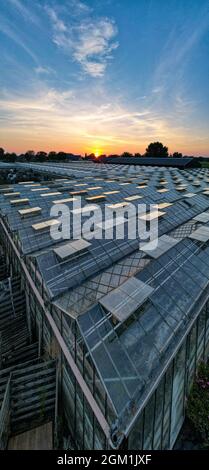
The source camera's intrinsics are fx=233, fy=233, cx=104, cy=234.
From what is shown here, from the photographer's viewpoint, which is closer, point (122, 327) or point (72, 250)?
point (122, 327)

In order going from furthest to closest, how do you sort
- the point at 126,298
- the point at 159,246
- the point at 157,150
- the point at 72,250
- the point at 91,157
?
the point at 91,157, the point at 157,150, the point at 159,246, the point at 72,250, the point at 126,298

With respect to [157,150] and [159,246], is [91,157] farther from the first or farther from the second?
[159,246]

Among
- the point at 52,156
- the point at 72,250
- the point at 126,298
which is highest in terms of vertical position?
the point at 52,156

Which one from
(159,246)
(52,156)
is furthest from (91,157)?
(159,246)

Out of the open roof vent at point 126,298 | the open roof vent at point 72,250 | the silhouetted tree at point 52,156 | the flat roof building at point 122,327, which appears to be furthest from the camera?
the silhouetted tree at point 52,156

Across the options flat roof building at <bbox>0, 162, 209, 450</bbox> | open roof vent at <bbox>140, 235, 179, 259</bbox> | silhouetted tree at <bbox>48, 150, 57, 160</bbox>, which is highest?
silhouetted tree at <bbox>48, 150, 57, 160</bbox>

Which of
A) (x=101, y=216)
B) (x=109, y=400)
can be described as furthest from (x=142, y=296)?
(x=101, y=216)

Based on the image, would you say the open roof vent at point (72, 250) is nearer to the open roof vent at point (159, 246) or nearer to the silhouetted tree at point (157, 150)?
the open roof vent at point (159, 246)

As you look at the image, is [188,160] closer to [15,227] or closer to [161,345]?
[15,227]

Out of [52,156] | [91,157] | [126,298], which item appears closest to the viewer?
[126,298]

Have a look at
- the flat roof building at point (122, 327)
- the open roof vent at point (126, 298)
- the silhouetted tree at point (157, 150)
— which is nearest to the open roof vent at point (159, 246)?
the flat roof building at point (122, 327)

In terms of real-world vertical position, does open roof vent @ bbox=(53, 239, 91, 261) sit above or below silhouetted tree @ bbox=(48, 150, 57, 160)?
below

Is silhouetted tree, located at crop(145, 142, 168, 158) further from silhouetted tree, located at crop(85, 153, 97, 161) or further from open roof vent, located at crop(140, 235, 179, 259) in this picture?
open roof vent, located at crop(140, 235, 179, 259)

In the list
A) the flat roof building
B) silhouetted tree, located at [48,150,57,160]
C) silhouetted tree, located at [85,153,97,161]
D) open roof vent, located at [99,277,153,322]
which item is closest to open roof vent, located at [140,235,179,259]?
the flat roof building
